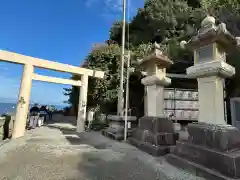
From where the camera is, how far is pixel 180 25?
9.88 meters

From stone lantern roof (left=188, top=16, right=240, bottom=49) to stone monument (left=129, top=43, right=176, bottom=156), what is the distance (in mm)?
1261

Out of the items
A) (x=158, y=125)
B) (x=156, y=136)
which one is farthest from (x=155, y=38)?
(x=156, y=136)

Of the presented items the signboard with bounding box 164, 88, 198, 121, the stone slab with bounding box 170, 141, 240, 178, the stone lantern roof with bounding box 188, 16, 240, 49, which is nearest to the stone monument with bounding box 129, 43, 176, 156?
the stone slab with bounding box 170, 141, 240, 178

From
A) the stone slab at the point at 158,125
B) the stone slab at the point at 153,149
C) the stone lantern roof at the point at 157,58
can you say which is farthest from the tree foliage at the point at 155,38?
the stone slab at the point at 153,149

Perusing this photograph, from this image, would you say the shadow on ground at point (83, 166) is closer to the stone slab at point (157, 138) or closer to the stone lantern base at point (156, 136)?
the stone lantern base at point (156, 136)

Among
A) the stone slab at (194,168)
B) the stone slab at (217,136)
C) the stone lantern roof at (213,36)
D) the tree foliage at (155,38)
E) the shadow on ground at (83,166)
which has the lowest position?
the shadow on ground at (83,166)

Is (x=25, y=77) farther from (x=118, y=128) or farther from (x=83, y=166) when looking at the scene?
(x=83, y=166)

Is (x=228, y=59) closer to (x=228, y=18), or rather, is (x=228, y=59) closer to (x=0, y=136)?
(x=228, y=18)

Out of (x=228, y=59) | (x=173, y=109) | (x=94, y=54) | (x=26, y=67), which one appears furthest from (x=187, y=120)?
(x=26, y=67)

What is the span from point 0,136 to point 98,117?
440 centimetres

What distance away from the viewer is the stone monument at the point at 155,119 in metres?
3.80

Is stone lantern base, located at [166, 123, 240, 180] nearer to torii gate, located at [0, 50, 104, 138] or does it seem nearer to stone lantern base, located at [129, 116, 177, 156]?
stone lantern base, located at [129, 116, 177, 156]

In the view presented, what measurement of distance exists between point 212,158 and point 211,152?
0.27 feet

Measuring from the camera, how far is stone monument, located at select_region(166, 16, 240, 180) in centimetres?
241
